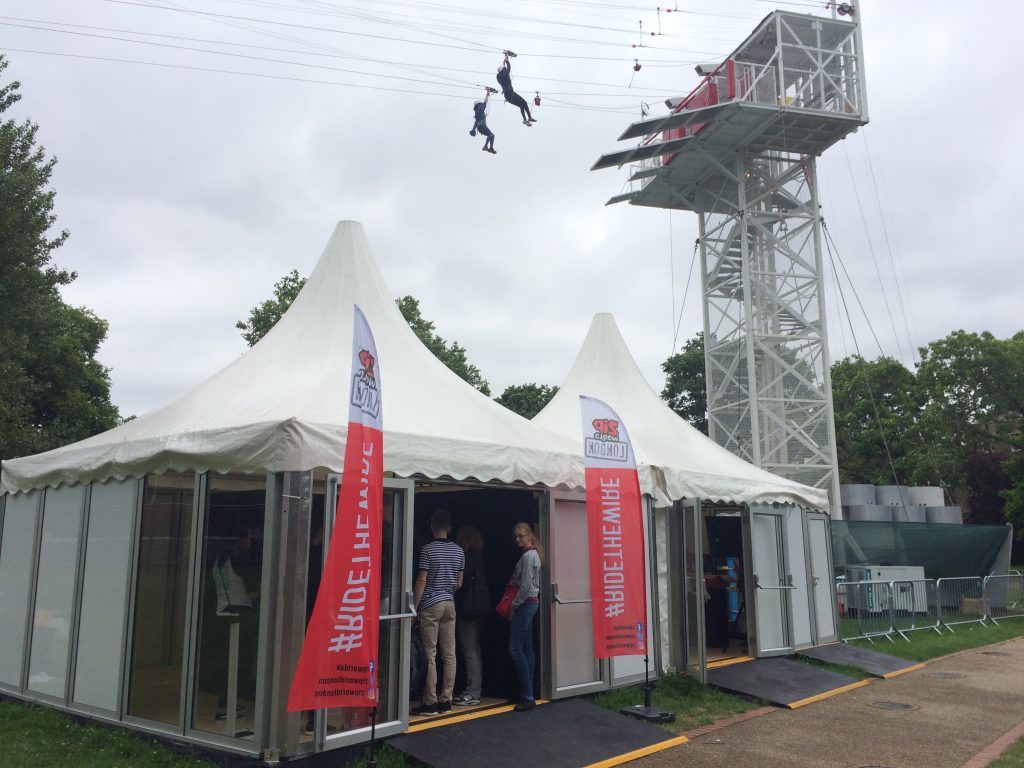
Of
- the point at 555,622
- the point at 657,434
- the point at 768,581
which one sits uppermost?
the point at 657,434

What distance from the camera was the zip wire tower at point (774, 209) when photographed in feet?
72.5

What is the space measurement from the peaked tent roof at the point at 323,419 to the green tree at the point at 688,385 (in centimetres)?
3428

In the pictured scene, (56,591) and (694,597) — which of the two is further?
(694,597)

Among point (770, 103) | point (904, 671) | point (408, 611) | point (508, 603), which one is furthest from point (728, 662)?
point (770, 103)

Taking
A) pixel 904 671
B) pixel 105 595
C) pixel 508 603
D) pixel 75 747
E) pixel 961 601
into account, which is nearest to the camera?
pixel 75 747

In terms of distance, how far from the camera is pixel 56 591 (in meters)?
7.78

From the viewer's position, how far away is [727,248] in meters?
24.3

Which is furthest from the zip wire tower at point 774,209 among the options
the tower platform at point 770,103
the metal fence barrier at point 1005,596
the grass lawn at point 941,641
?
the grass lawn at point 941,641

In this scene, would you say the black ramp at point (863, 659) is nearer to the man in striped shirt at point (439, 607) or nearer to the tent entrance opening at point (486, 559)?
the tent entrance opening at point (486, 559)

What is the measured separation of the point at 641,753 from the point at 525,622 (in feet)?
5.13

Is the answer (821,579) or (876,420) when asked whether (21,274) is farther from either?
(876,420)

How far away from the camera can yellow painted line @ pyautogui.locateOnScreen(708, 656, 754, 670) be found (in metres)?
10.6

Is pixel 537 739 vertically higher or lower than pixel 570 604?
lower

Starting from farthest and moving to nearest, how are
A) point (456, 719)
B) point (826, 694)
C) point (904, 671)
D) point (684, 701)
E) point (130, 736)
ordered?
point (904, 671), point (826, 694), point (684, 701), point (456, 719), point (130, 736)
